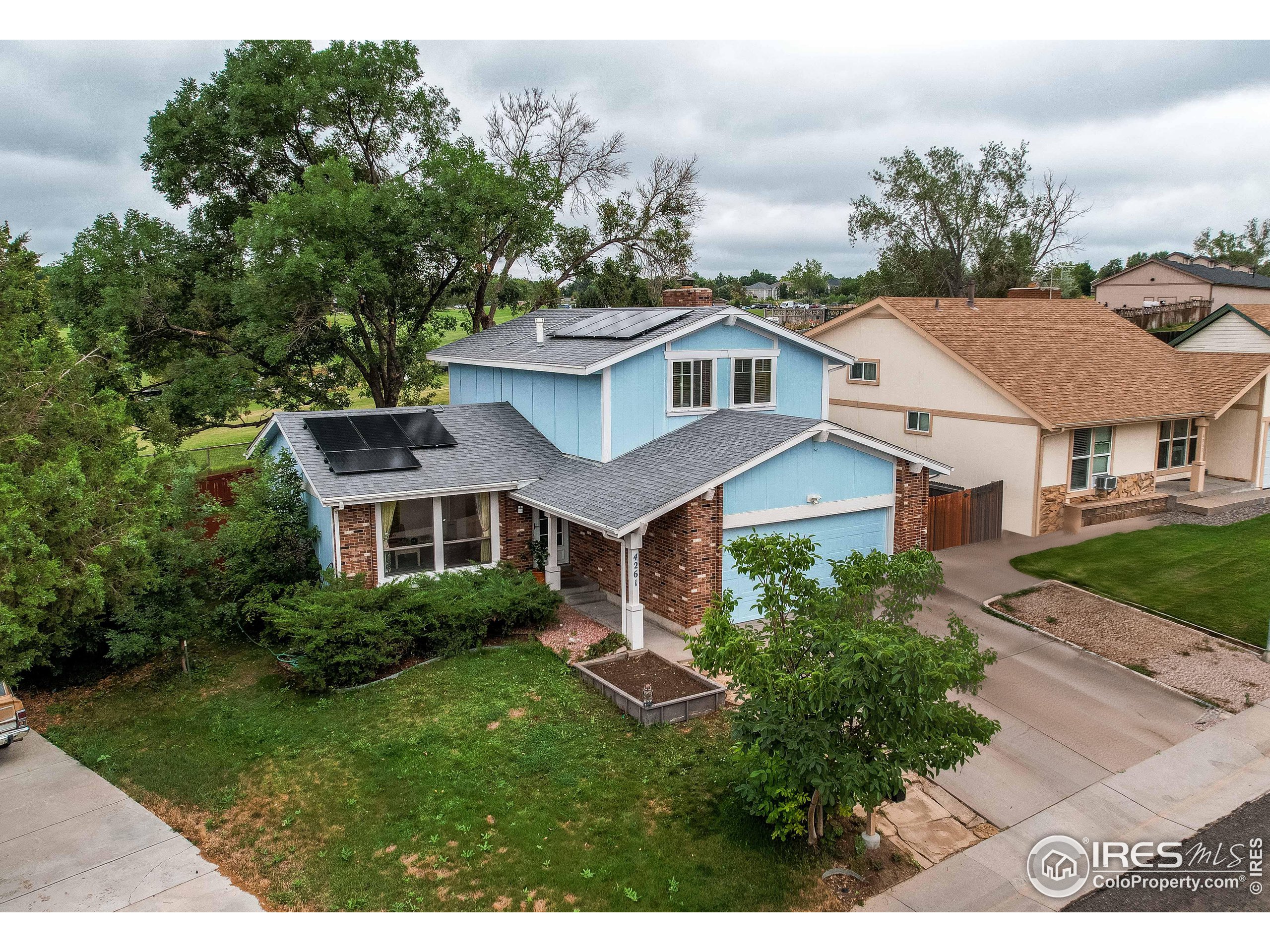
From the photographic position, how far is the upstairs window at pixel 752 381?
19.6m

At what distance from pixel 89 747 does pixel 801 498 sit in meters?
12.4

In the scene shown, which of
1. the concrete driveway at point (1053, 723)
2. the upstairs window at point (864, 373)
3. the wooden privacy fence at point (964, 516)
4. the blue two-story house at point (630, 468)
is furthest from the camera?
the upstairs window at point (864, 373)

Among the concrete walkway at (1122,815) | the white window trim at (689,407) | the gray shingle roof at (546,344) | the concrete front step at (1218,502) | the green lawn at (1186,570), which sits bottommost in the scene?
the concrete walkway at (1122,815)

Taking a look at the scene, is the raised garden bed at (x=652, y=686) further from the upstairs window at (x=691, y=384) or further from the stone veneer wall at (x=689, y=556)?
the upstairs window at (x=691, y=384)

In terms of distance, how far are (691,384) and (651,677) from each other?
24.3 feet

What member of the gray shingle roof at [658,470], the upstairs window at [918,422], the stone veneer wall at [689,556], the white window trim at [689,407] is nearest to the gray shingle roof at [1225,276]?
the upstairs window at [918,422]

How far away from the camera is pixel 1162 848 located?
9.62 m

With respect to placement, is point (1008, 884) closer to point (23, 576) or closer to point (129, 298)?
point (23, 576)

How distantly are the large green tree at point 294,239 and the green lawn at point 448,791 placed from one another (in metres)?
13.8

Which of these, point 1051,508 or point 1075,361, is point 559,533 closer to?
point 1051,508

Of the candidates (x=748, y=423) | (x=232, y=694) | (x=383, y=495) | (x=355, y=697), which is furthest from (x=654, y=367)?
(x=232, y=694)

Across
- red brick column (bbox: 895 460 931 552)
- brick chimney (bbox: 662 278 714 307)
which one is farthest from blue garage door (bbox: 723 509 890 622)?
brick chimney (bbox: 662 278 714 307)

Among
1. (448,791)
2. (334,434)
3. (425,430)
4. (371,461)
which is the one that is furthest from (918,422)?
(448,791)

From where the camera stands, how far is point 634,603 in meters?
15.0
